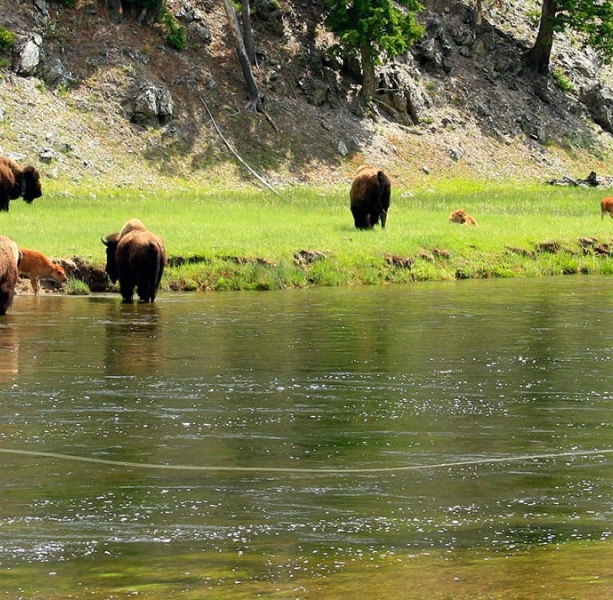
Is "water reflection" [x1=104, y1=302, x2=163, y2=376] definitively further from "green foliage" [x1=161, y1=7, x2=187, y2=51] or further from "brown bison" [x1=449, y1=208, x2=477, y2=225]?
"green foliage" [x1=161, y1=7, x2=187, y2=51]

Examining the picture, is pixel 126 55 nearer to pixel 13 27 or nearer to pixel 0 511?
pixel 13 27

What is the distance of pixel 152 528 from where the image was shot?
30.1 ft

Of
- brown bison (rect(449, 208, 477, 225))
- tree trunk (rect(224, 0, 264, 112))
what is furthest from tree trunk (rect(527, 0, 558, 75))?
brown bison (rect(449, 208, 477, 225))

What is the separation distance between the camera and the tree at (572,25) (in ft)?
221

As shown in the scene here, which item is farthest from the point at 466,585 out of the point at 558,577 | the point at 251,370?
the point at 251,370

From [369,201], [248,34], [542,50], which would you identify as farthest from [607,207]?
[542,50]

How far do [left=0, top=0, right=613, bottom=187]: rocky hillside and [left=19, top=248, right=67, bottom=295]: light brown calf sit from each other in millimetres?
23833

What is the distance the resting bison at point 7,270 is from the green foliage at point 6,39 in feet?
110

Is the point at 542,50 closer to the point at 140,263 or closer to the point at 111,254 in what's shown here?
the point at 111,254

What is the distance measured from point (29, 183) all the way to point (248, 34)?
22.1 m

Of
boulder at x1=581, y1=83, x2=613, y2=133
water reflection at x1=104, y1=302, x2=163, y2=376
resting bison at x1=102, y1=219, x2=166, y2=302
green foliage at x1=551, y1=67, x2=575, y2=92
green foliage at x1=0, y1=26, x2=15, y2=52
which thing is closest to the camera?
water reflection at x1=104, y1=302, x2=163, y2=376

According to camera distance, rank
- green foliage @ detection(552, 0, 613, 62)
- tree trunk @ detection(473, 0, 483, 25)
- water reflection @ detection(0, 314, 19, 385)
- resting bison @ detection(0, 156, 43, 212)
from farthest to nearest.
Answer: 1. tree trunk @ detection(473, 0, 483, 25)
2. green foliage @ detection(552, 0, 613, 62)
3. resting bison @ detection(0, 156, 43, 212)
4. water reflection @ detection(0, 314, 19, 385)

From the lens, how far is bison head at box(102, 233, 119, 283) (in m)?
24.4

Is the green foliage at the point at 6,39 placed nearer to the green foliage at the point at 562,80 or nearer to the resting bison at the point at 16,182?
the resting bison at the point at 16,182
